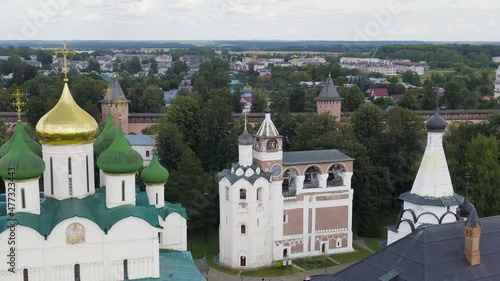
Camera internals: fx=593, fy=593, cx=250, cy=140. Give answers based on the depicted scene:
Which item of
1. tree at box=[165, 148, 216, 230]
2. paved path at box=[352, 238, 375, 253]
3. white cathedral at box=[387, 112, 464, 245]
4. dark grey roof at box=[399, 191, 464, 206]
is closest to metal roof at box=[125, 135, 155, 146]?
tree at box=[165, 148, 216, 230]

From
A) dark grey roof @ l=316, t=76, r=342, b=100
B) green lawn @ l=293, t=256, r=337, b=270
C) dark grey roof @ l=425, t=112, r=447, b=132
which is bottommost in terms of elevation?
green lawn @ l=293, t=256, r=337, b=270

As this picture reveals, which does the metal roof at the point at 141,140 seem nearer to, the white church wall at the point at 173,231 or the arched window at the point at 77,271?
the white church wall at the point at 173,231

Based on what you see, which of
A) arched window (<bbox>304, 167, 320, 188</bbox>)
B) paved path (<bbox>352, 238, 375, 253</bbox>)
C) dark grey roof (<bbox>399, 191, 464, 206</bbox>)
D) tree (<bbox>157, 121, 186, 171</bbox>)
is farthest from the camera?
tree (<bbox>157, 121, 186, 171</bbox>)

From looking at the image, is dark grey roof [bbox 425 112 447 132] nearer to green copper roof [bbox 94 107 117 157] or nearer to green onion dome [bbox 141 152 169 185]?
green onion dome [bbox 141 152 169 185]

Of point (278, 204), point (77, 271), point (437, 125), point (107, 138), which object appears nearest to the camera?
point (77, 271)

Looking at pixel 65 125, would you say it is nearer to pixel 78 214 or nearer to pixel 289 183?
pixel 78 214

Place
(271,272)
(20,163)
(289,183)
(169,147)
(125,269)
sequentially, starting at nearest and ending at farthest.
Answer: (20,163), (125,269), (271,272), (289,183), (169,147)

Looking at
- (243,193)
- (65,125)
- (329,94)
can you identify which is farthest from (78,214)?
(329,94)
